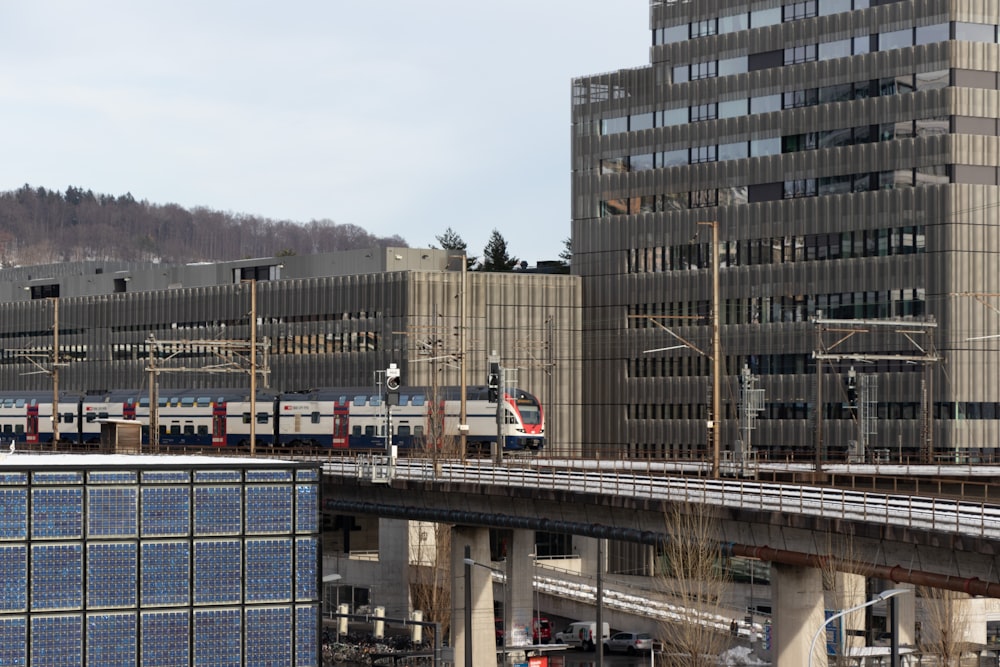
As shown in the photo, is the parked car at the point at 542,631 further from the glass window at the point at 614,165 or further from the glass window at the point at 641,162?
the glass window at the point at 614,165

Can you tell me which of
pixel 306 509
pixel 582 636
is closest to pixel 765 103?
pixel 582 636

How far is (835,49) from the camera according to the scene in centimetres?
11381

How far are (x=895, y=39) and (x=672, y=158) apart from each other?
20.4m

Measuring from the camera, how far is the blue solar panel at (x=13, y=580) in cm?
3225

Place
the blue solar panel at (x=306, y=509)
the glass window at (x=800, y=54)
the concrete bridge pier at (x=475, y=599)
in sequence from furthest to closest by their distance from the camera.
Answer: the glass window at (x=800, y=54) → the concrete bridge pier at (x=475, y=599) → the blue solar panel at (x=306, y=509)

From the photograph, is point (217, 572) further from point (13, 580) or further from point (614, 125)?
point (614, 125)

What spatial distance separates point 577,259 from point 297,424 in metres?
35.8

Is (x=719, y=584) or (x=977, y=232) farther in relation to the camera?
(x=977, y=232)

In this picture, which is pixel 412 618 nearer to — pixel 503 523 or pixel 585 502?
pixel 503 523

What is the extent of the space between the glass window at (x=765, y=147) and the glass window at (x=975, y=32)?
1497 centimetres

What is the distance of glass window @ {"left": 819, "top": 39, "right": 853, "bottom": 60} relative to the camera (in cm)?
11312

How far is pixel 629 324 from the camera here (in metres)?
129

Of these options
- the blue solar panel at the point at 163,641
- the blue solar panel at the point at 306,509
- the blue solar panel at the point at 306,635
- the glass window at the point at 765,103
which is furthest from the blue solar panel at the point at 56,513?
the glass window at the point at 765,103

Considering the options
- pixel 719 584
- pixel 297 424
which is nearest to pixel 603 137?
pixel 297 424
